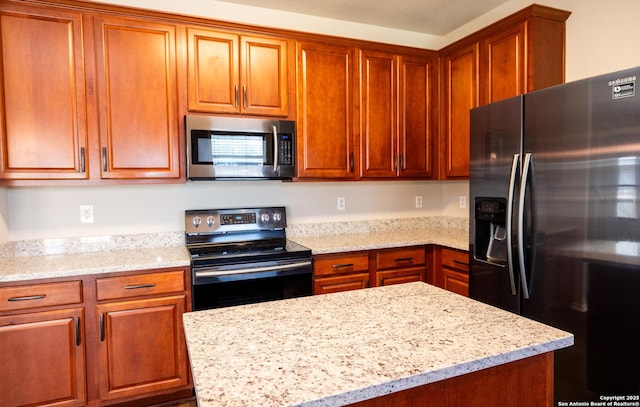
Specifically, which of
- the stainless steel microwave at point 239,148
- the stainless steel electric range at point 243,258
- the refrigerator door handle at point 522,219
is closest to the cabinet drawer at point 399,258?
the stainless steel electric range at point 243,258

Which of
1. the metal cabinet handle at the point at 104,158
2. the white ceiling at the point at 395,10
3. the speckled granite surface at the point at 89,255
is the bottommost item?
the speckled granite surface at the point at 89,255

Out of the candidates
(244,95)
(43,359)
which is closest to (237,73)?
(244,95)

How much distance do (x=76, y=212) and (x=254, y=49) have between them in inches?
61.6

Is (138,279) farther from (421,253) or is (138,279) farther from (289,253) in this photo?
(421,253)

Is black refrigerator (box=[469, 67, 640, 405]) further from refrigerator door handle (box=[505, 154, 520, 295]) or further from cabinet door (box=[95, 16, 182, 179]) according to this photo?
cabinet door (box=[95, 16, 182, 179])

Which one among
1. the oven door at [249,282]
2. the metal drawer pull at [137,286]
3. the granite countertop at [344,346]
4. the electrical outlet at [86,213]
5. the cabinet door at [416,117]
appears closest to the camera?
the granite countertop at [344,346]

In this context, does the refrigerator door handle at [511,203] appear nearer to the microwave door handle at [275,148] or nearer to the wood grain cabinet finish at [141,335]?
the microwave door handle at [275,148]

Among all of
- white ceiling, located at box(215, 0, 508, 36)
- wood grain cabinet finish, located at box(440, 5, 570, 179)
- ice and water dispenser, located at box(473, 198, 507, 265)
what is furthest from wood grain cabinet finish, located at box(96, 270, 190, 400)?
wood grain cabinet finish, located at box(440, 5, 570, 179)

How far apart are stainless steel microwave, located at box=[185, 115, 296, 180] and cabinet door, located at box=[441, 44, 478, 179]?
4.15 feet

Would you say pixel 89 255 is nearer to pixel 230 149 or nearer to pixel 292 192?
pixel 230 149

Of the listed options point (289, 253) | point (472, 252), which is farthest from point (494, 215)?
point (289, 253)

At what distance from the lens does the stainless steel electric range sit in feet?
7.18

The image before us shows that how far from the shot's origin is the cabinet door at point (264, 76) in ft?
8.27

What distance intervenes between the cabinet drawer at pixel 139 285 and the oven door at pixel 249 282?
106 mm
